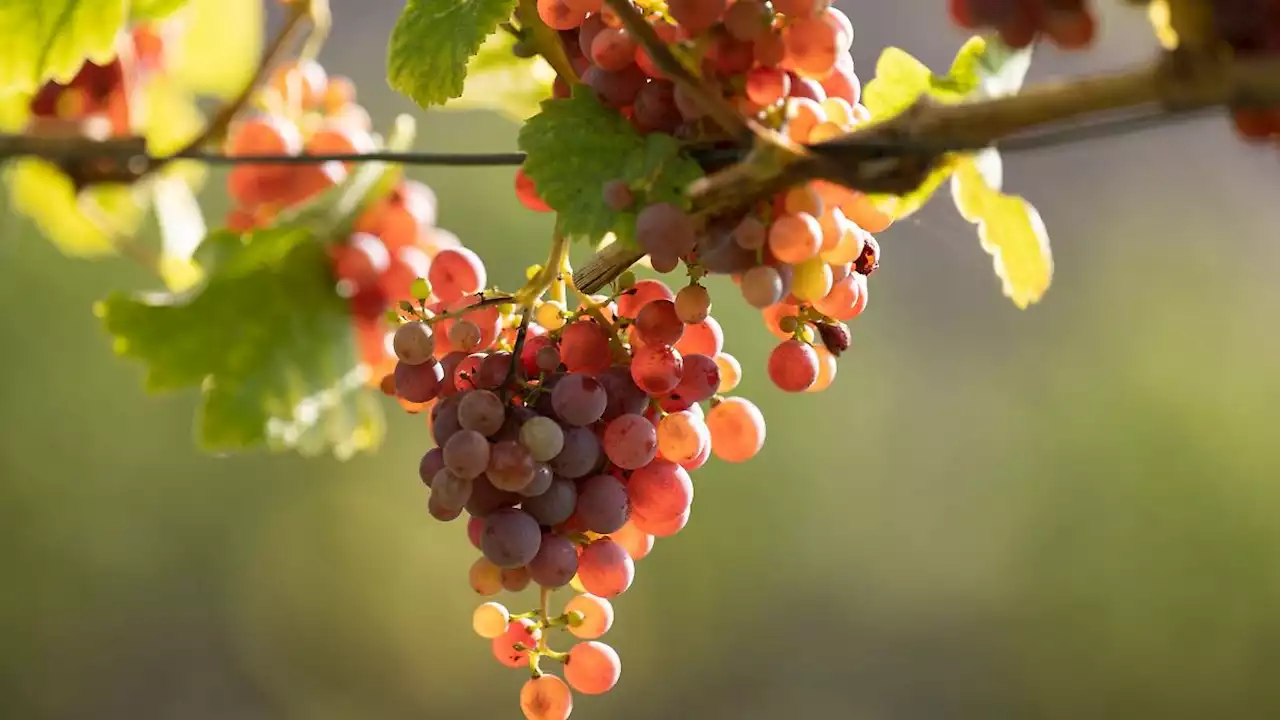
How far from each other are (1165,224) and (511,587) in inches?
141

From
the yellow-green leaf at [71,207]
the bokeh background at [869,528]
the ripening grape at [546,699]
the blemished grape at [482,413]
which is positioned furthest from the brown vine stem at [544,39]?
the bokeh background at [869,528]

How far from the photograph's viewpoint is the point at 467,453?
39 centimetres

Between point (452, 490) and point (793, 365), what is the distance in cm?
12

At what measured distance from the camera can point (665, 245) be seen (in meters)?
0.33

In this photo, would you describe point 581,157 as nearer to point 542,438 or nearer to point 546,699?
point 542,438

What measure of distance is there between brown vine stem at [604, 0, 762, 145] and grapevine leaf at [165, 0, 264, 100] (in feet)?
2.13

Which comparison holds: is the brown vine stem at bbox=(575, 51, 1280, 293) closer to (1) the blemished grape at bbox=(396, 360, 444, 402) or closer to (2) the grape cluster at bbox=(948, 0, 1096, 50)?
(2) the grape cluster at bbox=(948, 0, 1096, 50)

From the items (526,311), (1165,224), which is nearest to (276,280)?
(526,311)

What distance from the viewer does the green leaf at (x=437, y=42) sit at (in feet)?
1.33

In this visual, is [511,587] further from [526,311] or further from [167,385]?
[167,385]

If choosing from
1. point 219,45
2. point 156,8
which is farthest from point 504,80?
point 219,45

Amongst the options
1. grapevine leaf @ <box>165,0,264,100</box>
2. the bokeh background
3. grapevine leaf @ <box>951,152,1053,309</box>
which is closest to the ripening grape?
grapevine leaf @ <box>951,152,1053,309</box>

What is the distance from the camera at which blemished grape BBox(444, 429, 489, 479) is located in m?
0.39

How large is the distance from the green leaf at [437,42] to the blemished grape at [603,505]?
146 millimetres
